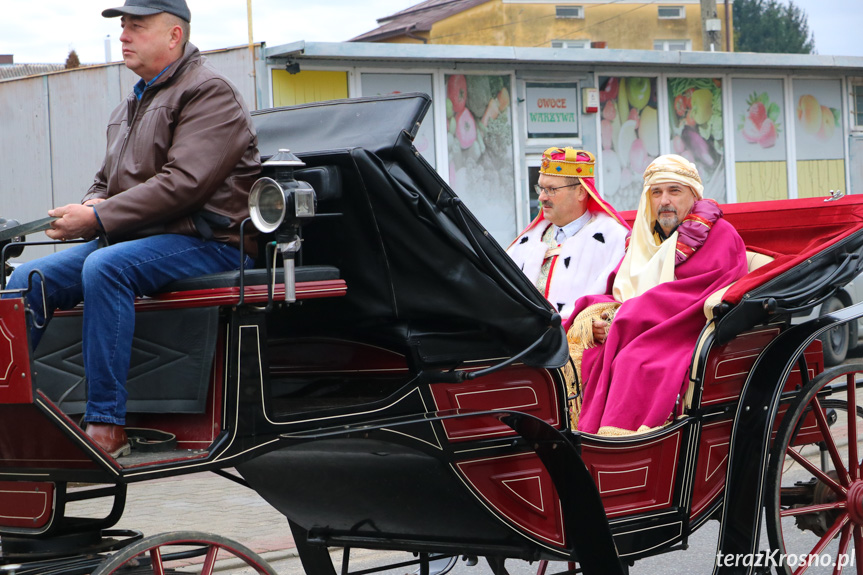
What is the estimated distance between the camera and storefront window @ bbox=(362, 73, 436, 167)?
38.0ft

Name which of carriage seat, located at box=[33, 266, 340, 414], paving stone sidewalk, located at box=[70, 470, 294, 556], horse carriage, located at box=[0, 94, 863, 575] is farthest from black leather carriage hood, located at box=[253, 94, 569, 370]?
paving stone sidewalk, located at box=[70, 470, 294, 556]

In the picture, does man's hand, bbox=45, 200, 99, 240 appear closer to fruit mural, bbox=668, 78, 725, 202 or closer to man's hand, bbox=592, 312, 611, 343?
man's hand, bbox=592, 312, 611, 343

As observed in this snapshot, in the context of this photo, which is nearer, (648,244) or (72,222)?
(72,222)

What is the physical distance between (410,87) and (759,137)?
5586 mm

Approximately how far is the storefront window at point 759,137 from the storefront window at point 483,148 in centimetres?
371

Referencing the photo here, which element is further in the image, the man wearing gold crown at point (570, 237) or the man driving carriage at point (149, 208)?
the man wearing gold crown at point (570, 237)

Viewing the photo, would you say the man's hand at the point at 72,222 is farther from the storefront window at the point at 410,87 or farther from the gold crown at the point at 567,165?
the storefront window at the point at 410,87

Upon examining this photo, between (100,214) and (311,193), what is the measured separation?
1.87 ft

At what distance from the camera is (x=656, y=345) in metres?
4.08

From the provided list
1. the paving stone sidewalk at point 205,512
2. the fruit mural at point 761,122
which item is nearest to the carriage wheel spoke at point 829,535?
the paving stone sidewalk at point 205,512

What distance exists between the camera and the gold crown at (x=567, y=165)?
4824 mm

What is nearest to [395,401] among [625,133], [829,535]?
[829,535]

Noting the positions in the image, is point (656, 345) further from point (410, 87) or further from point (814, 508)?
point (410, 87)

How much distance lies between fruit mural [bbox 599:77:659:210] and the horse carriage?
9.42m
